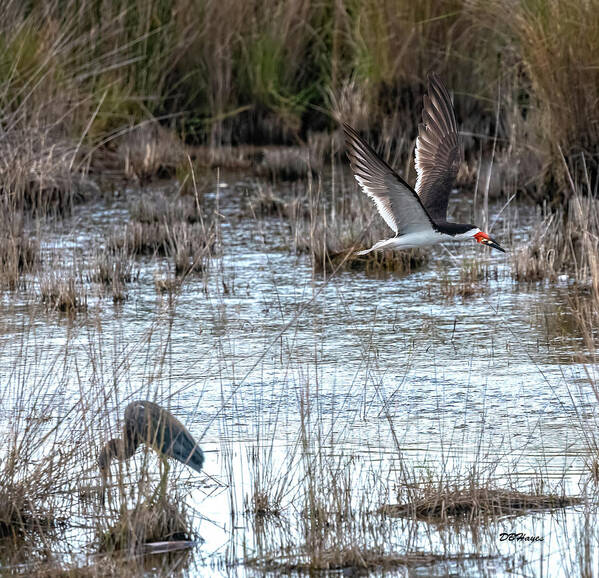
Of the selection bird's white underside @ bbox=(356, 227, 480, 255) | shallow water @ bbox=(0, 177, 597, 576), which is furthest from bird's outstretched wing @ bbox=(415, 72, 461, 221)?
shallow water @ bbox=(0, 177, 597, 576)

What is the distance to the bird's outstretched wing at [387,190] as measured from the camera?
591 cm

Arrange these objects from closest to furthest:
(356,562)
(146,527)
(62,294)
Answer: (356,562)
(146,527)
(62,294)

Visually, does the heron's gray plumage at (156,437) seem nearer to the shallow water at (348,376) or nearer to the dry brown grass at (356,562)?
the shallow water at (348,376)

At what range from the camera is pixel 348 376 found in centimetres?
617

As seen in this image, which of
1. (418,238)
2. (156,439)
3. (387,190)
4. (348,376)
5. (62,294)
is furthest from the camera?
(62,294)

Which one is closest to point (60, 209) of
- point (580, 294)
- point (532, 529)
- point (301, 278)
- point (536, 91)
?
point (301, 278)

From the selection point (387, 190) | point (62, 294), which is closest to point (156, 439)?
point (387, 190)

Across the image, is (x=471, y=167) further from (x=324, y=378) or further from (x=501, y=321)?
(x=324, y=378)

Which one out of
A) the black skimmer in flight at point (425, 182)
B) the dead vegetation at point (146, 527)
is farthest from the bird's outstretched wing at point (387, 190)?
the dead vegetation at point (146, 527)

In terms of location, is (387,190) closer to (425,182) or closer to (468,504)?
(425,182)

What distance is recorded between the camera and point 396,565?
3.90 metres

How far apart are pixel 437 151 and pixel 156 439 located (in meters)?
3.73

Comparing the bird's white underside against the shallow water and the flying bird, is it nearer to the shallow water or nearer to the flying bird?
the shallow water

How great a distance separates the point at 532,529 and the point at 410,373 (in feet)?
6.92
